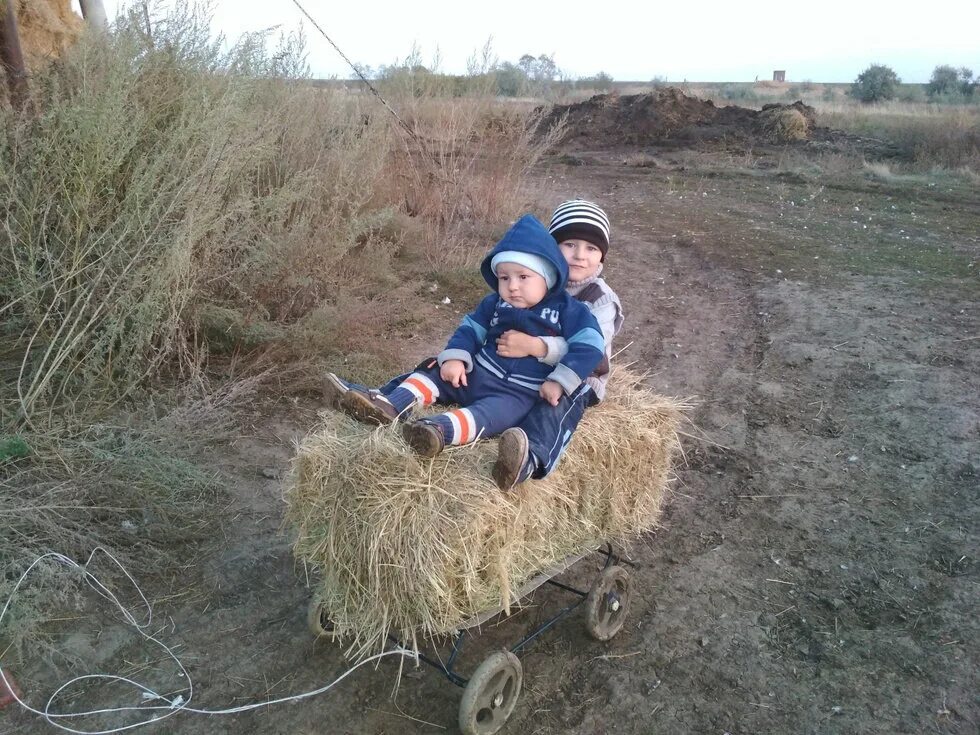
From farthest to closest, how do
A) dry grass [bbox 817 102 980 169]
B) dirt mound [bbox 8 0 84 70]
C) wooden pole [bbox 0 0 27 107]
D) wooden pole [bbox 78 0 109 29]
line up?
dry grass [bbox 817 102 980 169], wooden pole [bbox 78 0 109 29], dirt mound [bbox 8 0 84 70], wooden pole [bbox 0 0 27 107]

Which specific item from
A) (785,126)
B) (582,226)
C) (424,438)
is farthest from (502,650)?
(785,126)

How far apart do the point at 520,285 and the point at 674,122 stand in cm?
2026

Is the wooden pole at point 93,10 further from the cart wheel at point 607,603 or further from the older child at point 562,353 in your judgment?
the cart wheel at point 607,603

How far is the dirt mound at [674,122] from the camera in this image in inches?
806

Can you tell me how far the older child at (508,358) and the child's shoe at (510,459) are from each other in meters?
0.23

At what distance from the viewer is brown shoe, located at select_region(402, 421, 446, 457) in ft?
8.51

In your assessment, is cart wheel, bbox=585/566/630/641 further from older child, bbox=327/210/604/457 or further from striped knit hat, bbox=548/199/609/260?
striped knit hat, bbox=548/199/609/260

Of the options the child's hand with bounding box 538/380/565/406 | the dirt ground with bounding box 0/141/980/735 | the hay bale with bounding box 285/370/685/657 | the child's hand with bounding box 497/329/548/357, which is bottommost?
the dirt ground with bounding box 0/141/980/735

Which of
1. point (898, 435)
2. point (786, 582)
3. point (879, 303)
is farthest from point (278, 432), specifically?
point (879, 303)

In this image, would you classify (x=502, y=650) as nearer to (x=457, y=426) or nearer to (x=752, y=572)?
(x=457, y=426)

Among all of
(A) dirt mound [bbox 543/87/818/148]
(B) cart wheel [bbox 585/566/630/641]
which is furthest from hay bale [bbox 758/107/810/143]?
(B) cart wheel [bbox 585/566/630/641]

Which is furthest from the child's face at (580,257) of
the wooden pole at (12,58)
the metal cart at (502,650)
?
the wooden pole at (12,58)

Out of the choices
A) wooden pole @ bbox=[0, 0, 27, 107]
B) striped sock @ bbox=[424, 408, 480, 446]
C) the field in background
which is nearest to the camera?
striped sock @ bbox=[424, 408, 480, 446]

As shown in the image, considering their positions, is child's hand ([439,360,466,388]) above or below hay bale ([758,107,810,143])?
below
